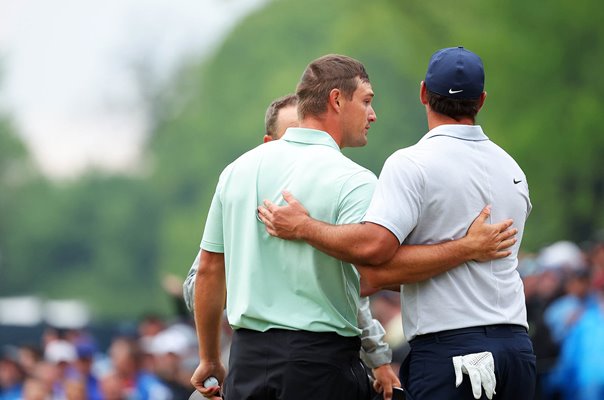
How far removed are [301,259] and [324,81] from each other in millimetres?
839

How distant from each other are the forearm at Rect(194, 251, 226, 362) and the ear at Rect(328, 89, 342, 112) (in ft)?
2.97

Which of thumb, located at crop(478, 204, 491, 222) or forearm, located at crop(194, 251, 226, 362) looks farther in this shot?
forearm, located at crop(194, 251, 226, 362)

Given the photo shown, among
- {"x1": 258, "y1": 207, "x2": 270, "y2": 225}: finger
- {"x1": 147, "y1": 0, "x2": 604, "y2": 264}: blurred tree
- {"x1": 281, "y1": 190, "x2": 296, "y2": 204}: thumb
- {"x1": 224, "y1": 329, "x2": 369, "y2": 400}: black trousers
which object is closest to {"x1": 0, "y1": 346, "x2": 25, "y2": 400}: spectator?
{"x1": 224, "y1": 329, "x2": 369, "y2": 400}: black trousers

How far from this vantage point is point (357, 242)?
19.1 ft

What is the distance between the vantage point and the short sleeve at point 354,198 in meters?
5.99

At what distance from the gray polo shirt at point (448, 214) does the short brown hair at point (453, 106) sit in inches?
3.2

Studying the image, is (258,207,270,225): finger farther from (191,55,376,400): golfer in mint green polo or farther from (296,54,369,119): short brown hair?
(296,54,369,119): short brown hair

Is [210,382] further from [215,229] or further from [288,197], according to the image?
[288,197]

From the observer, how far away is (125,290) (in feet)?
242

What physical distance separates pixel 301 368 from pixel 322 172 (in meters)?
0.88

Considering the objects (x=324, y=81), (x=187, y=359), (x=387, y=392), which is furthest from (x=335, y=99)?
(x=187, y=359)

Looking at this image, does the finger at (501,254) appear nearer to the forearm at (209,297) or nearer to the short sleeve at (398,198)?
the short sleeve at (398,198)

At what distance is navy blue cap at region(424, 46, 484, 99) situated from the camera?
6.02m

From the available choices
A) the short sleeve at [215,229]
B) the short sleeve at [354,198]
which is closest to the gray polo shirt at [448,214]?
the short sleeve at [354,198]
